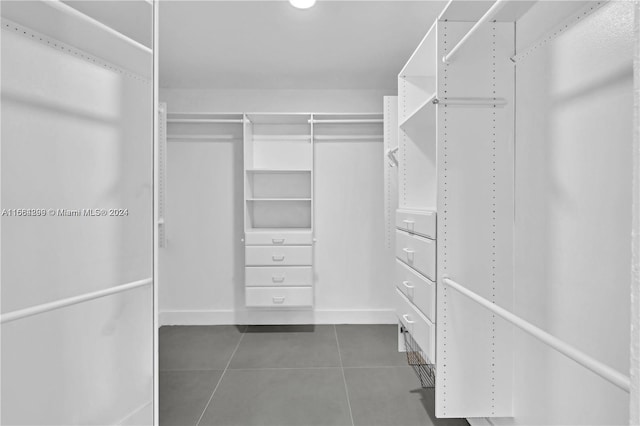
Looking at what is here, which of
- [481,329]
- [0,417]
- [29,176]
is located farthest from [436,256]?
[0,417]

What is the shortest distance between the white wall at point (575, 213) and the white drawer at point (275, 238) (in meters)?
1.87

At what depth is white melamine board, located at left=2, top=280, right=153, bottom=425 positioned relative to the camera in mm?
1117

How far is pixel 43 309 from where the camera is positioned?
0.92 metres

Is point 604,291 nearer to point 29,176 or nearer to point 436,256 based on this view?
point 436,256

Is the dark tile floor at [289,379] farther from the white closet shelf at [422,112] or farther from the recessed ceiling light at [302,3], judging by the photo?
the recessed ceiling light at [302,3]

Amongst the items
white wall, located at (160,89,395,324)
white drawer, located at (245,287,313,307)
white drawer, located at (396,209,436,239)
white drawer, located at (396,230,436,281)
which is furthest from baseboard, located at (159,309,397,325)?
white drawer, located at (396,209,436,239)

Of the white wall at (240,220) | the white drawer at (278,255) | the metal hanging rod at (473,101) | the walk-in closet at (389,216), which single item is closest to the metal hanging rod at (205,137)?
the white wall at (240,220)

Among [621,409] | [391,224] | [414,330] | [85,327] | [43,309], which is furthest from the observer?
[391,224]

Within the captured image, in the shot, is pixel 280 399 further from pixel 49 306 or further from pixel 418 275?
pixel 49 306


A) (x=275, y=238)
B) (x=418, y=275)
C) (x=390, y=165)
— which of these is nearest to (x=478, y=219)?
(x=418, y=275)

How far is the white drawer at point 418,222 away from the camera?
5.43 feet

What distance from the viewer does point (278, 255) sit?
121 inches

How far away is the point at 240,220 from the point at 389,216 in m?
1.49

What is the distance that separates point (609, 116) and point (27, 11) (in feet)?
6.02
